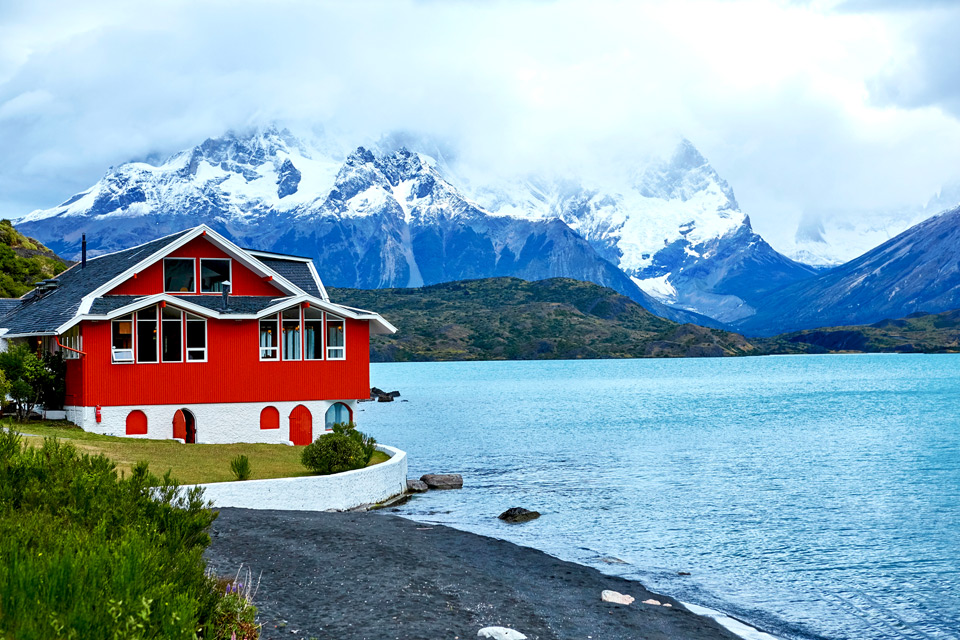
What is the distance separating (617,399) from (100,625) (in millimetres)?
117843

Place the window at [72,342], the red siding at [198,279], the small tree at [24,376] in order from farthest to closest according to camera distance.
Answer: the red siding at [198,279]
the window at [72,342]
the small tree at [24,376]

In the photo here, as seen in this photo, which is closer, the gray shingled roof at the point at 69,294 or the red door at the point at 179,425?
the red door at the point at 179,425

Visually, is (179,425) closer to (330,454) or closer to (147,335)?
(147,335)

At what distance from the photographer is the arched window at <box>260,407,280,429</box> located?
1663 inches

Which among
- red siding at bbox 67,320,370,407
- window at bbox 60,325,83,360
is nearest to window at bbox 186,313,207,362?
red siding at bbox 67,320,370,407

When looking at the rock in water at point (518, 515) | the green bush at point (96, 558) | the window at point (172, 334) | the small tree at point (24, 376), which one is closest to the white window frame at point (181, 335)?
the window at point (172, 334)

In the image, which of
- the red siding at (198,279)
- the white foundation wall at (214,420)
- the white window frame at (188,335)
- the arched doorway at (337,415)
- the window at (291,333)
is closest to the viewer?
the white foundation wall at (214,420)

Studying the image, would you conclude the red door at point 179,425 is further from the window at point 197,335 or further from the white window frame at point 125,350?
the white window frame at point 125,350

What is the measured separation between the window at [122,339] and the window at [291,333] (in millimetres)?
6859

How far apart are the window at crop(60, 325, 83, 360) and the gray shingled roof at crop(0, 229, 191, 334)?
0.68 metres

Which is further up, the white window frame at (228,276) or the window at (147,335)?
the white window frame at (228,276)

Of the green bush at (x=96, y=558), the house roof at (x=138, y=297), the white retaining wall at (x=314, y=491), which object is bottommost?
the white retaining wall at (x=314, y=491)

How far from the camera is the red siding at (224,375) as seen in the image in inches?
1542

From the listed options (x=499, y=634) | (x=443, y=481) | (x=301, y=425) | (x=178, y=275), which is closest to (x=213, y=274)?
(x=178, y=275)
